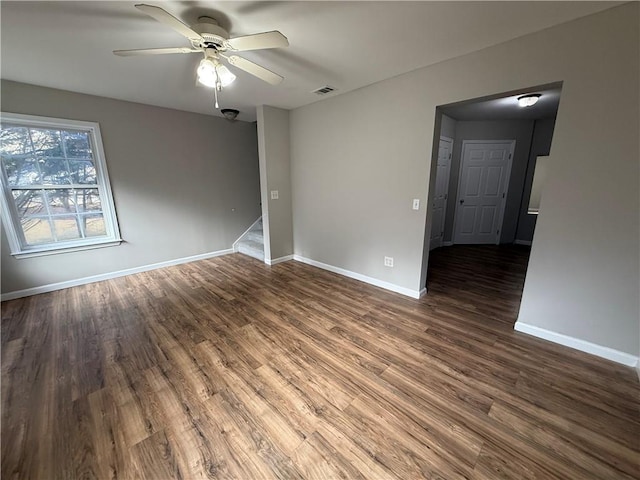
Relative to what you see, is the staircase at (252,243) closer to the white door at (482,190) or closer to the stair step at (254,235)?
the stair step at (254,235)

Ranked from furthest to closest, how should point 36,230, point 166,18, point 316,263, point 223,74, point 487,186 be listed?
point 487,186 < point 316,263 < point 36,230 < point 223,74 < point 166,18

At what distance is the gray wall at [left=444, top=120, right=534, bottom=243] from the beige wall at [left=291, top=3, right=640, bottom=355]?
2.97m

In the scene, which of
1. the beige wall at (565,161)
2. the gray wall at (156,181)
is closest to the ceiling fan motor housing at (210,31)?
the beige wall at (565,161)

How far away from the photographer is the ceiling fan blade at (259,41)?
5.18 ft

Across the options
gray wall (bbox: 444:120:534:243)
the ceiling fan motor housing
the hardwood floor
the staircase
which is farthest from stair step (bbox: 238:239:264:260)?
gray wall (bbox: 444:120:534:243)

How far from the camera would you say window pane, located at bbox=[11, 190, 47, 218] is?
10.0 feet

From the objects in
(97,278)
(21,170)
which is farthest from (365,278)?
(21,170)

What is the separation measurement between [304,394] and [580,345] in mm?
2325

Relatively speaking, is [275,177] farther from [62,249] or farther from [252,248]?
[62,249]

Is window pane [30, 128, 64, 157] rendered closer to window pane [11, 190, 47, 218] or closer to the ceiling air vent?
window pane [11, 190, 47, 218]

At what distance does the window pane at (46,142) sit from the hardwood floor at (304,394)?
1873 mm

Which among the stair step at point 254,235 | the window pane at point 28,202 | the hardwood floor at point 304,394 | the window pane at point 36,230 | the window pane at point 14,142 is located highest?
the window pane at point 14,142

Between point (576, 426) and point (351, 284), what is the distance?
7.79ft

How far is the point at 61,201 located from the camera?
3.33m
